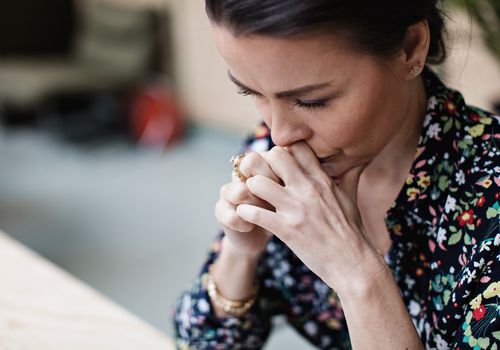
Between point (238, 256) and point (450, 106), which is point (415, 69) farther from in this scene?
point (238, 256)

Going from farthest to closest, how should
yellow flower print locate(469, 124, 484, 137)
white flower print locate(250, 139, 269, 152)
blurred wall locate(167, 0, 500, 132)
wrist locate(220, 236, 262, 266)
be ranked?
blurred wall locate(167, 0, 500, 132) → white flower print locate(250, 139, 269, 152) → wrist locate(220, 236, 262, 266) → yellow flower print locate(469, 124, 484, 137)

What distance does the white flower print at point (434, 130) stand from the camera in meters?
1.02

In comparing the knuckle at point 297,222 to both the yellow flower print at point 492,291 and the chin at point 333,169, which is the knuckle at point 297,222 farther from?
the yellow flower print at point 492,291

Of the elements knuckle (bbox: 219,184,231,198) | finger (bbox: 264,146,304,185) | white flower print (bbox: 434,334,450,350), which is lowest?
white flower print (bbox: 434,334,450,350)

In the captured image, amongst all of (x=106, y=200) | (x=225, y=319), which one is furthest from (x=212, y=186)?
(x=225, y=319)

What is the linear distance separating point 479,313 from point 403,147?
1.07ft

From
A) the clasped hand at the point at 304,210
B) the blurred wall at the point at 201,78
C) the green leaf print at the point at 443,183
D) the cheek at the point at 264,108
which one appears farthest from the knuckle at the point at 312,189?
the blurred wall at the point at 201,78

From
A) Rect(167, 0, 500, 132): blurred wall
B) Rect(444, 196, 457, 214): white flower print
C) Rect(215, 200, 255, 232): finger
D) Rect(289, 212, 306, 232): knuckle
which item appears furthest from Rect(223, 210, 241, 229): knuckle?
Rect(167, 0, 500, 132): blurred wall

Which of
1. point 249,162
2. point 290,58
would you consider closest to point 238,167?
point 249,162

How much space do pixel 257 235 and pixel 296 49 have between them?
0.39 metres

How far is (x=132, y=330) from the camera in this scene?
3.63 ft

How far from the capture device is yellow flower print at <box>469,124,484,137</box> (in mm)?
1003

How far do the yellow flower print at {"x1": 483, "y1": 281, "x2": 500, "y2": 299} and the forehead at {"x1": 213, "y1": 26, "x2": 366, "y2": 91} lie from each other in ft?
1.14

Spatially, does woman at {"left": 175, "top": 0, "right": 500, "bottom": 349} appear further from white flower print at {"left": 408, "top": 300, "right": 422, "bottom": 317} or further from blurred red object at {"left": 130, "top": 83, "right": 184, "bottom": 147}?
blurred red object at {"left": 130, "top": 83, "right": 184, "bottom": 147}
